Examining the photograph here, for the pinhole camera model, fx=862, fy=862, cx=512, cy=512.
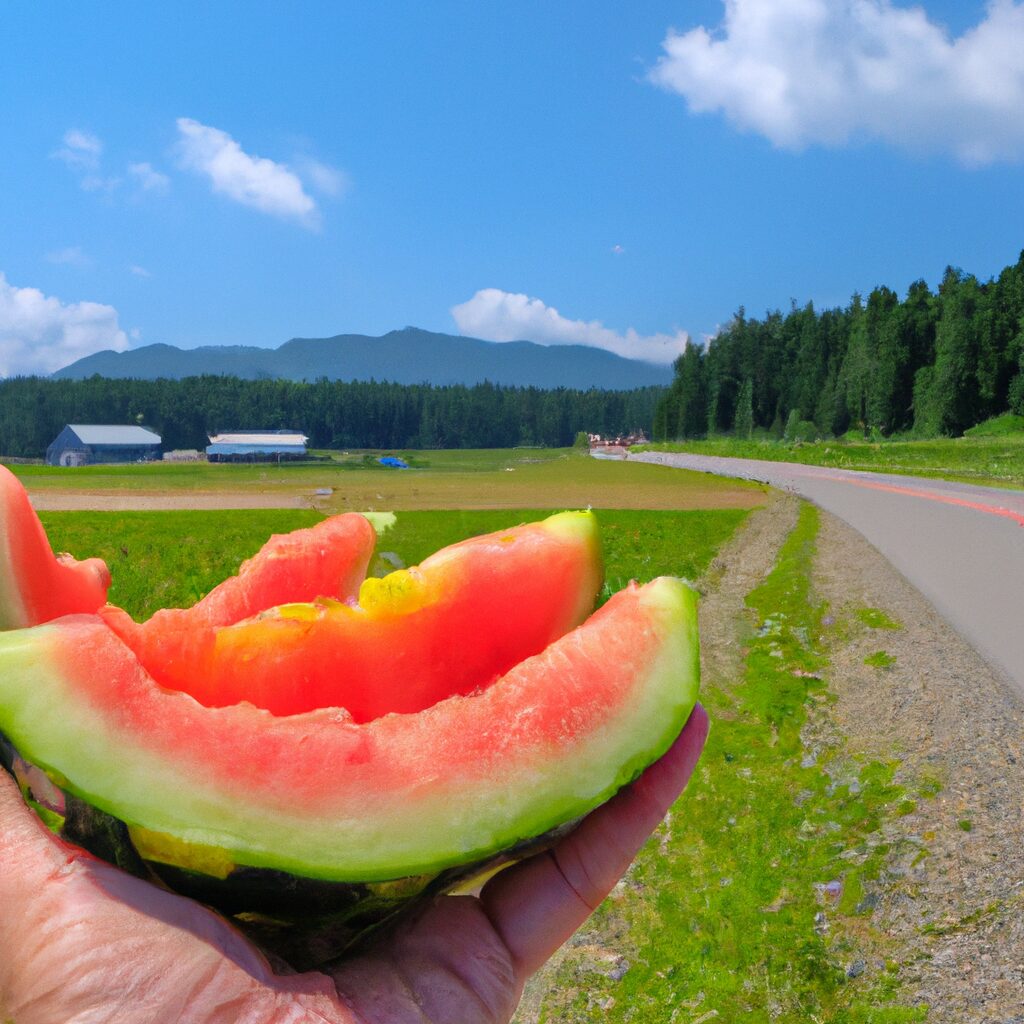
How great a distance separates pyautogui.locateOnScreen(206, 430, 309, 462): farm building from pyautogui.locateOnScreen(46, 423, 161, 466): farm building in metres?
7.08

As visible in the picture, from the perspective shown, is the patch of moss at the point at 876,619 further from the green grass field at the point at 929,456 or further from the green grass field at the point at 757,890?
the green grass field at the point at 929,456

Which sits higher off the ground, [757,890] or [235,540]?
[757,890]

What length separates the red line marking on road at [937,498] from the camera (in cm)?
2197

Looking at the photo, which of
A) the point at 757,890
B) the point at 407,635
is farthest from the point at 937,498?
the point at 407,635

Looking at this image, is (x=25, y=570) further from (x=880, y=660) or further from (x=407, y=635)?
(x=880, y=660)

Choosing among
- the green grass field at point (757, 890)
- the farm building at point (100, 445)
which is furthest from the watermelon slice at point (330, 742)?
the farm building at point (100, 445)

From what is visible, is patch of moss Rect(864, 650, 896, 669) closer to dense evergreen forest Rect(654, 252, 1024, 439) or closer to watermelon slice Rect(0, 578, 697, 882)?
watermelon slice Rect(0, 578, 697, 882)

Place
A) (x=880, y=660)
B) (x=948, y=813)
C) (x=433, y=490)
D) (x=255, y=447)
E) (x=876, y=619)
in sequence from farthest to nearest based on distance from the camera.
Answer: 1. (x=255, y=447)
2. (x=433, y=490)
3. (x=876, y=619)
4. (x=880, y=660)
5. (x=948, y=813)

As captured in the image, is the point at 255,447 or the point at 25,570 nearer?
the point at 25,570

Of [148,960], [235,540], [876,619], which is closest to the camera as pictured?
[148,960]

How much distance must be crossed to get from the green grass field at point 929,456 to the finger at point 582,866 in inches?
1423

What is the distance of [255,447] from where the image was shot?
342 feet

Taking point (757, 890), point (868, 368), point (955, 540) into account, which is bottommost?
point (757, 890)

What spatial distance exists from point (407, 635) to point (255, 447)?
353ft
